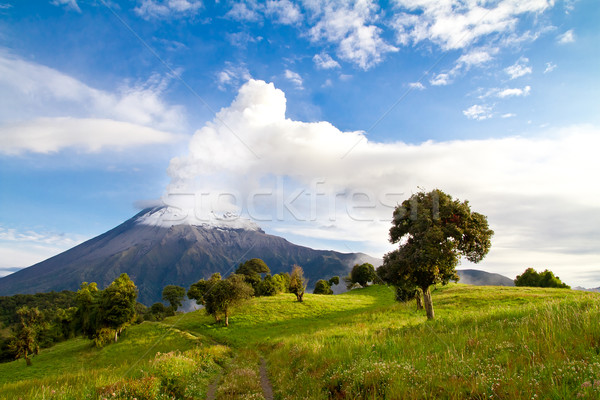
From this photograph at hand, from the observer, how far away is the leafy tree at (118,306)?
45.9 metres

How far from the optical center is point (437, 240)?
23453 millimetres

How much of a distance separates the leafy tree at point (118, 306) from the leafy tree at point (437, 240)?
46.0 meters

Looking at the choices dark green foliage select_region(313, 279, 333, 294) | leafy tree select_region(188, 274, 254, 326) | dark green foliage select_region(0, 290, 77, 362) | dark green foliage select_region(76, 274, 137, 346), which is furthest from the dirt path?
dark green foliage select_region(313, 279, 333, 294)

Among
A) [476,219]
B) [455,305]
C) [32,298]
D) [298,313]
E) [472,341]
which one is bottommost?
[32,298]

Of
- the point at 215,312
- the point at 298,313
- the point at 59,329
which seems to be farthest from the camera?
the point at 59,329

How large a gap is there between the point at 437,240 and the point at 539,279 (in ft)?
282

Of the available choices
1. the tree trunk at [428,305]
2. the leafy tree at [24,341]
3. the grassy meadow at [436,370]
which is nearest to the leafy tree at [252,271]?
the leafy tree at [24,341]

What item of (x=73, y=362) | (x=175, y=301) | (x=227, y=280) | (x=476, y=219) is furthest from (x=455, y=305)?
(x=175, y=301)

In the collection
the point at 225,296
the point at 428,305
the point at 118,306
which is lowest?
the point at 118,306

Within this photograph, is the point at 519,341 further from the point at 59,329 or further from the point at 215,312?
the point at 59,329

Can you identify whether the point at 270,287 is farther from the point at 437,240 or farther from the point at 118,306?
the point at 437,240

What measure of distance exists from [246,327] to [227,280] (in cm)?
1029

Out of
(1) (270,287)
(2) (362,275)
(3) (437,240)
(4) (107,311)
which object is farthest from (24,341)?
(2) (362,275)

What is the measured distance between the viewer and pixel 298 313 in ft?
188
